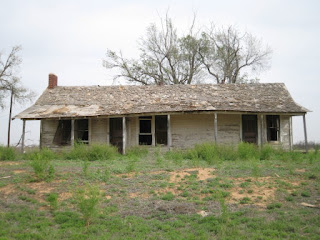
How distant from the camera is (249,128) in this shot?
17.6m

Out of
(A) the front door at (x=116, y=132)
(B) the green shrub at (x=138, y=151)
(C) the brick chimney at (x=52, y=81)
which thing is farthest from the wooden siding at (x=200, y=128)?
(C) the brick chimney at (x=52, y=81)

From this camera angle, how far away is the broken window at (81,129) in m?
17.8

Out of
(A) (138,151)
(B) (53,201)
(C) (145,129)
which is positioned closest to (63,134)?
(C) (145,129)

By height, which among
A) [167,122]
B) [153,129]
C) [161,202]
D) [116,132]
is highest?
[167,122]

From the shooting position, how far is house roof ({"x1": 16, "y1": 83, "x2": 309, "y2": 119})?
16.4 meters

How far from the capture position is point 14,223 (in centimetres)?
602

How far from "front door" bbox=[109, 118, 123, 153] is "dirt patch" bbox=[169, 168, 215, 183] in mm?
8221

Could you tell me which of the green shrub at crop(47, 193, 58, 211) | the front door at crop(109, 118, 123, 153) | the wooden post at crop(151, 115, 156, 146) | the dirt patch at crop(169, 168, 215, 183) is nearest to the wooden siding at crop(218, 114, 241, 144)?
the wooden post at crop(151, 115, 156, 146)

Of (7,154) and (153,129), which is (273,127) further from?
(7,154)

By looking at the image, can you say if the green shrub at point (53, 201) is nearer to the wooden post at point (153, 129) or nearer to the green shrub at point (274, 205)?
the green shrub at point (274, 205)

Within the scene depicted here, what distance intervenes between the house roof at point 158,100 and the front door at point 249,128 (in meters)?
0.93

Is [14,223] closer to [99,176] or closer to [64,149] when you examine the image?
[99,176]

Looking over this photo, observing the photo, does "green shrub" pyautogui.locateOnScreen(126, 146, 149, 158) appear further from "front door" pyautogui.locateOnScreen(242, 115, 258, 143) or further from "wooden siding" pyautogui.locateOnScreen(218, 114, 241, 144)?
"front door" pyautogui.locateOnScreen(242, 115, 258, 143)

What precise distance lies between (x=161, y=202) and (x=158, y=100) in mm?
11140
